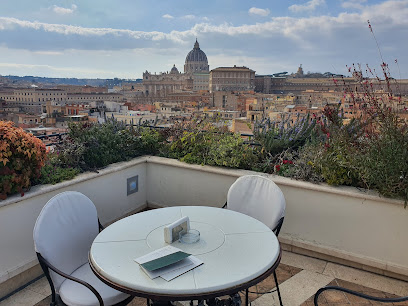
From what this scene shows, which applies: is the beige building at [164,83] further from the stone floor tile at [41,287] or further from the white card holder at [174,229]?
the white card holder at [174,229]

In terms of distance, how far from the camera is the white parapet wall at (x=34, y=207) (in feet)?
6.90

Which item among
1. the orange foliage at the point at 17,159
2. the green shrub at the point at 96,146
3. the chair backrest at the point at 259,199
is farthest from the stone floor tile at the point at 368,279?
the orange foliage at the point at 17,159

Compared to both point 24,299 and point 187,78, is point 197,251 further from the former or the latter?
point 187,78

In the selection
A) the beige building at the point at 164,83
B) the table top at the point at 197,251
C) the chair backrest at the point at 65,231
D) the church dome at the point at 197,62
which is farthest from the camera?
the church dome at the point at 197,62

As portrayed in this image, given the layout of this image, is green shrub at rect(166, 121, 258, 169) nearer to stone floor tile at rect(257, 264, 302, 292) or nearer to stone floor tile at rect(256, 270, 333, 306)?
stone floor tile at rect(257, 264, 302, 292)

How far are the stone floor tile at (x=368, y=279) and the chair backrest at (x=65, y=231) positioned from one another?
5.71 ft

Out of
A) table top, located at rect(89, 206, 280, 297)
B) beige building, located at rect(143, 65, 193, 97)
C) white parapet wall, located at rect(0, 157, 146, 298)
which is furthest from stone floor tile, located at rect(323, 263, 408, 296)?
beige building, located at rect(143, 65, 193, 97)

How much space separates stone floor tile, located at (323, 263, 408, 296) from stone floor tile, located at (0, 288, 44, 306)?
2.03 m

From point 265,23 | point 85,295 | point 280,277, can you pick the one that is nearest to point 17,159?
point 85,295

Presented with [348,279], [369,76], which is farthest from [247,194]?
[369,76]

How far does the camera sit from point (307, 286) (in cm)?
227

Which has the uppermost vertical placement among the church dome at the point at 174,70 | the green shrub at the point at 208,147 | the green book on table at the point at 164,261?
the church dome at the point at 174,70

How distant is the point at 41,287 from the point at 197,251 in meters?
1.45

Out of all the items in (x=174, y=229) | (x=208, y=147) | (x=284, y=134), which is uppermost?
(x=284, y=134)
